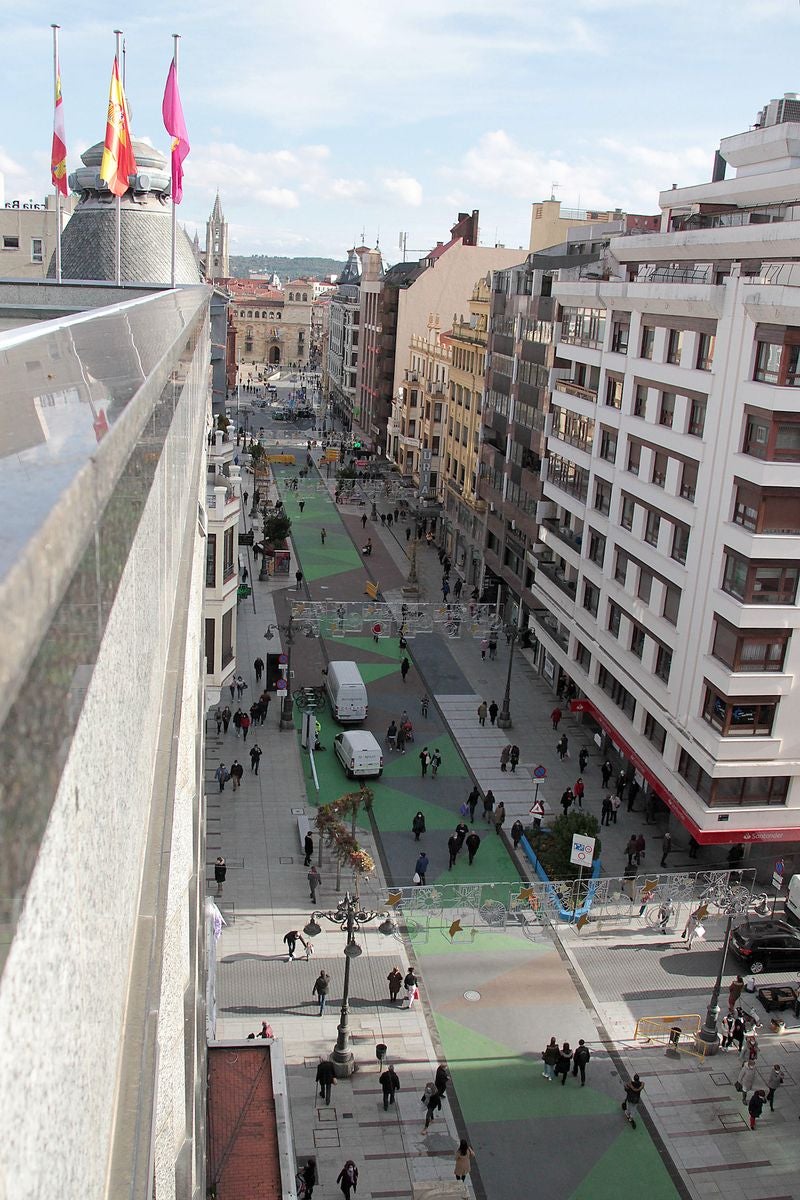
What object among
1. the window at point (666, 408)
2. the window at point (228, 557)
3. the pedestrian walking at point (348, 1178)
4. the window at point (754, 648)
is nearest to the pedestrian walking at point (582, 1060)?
the pedestrian walking at point (348, 1178)

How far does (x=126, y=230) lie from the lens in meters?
36.5

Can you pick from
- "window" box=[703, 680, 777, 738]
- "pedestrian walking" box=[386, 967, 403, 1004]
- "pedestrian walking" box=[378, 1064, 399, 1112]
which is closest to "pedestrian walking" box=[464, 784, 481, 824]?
"window" box=[703, 680, 777, 738]

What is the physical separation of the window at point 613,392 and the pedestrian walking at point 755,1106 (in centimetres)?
2173

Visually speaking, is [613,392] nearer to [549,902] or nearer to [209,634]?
[209,634]

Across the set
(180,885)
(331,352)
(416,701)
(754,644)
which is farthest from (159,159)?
(331,352)

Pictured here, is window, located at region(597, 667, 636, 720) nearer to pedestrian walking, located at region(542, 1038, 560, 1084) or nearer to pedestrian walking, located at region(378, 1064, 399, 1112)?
pedestrian walking, located at region(542, 1038, 560, 1084)

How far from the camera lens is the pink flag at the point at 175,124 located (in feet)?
77.6

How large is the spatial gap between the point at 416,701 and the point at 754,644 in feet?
54.1

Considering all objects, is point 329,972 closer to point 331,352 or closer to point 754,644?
point 754,644

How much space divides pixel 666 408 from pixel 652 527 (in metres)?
3.49

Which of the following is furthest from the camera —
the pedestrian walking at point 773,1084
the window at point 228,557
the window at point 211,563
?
the window at point 228,557

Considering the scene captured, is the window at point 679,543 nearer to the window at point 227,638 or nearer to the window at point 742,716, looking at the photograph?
the window at point 742,716

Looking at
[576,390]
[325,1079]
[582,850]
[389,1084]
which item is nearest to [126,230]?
[576,390]

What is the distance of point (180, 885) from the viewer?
22.0ft
